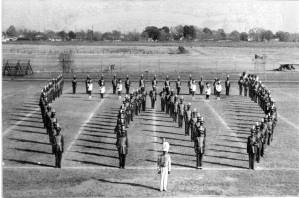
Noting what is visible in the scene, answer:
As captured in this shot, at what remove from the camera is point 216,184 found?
1218 cm

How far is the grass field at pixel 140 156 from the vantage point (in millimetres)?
11758

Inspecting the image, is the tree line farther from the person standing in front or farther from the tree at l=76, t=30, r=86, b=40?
Answer: the person standing in front

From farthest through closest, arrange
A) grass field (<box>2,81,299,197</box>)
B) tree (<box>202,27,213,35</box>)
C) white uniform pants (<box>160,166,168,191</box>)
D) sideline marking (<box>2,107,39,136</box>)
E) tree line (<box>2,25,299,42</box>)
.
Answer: tree (<box>202,27,213,35</box>) < tree line (<box>2,25,299,42</box>) < sideline marking (<box>2,107,39,136</box>) < grass field (<box>2,81,299,197</box>) < white uniform pants (<box>160,166,168,191</box>)

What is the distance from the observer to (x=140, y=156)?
49.0 feet

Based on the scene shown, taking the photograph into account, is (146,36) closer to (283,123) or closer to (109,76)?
(109,76)

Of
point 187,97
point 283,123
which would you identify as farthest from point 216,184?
point 187,97

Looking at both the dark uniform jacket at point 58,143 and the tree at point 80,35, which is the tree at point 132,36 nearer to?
the tree at point 80,35

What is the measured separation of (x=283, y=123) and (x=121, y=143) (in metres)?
9.86

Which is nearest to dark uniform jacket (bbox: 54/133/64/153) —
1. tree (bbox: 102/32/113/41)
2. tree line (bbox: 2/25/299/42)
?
tree line (bbox: 2/25/299/42)

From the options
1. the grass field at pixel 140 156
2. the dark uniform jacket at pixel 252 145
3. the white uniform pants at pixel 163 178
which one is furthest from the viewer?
the dark uniform jacket at pixel 252 145

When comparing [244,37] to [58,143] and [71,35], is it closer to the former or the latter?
[71,35]

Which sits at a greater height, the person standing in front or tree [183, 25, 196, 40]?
tree [183, 25, 196, 40]

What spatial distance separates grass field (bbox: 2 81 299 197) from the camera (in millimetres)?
11758

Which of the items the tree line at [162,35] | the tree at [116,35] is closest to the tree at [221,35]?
the tree line at [162,35]
